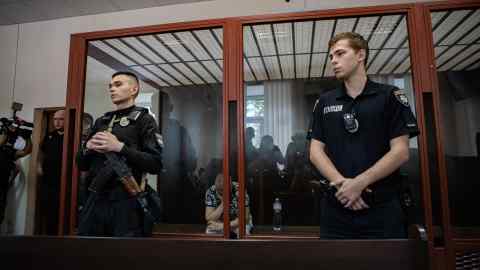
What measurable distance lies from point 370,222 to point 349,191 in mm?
154

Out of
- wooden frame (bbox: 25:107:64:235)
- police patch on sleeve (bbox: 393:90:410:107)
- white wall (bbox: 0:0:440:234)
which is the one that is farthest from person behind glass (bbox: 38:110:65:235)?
police patch on sleeve (bbox: 393:90:410:107)

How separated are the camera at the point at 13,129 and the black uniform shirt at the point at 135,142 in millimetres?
2021

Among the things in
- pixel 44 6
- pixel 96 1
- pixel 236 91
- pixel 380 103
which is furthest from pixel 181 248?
pixel 44 6

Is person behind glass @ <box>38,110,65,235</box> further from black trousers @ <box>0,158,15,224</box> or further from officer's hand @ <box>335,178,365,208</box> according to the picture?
officer's hand @ <box>335,178,365,208</box>

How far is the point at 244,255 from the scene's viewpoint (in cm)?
48

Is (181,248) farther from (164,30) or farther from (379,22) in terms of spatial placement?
(379,22)

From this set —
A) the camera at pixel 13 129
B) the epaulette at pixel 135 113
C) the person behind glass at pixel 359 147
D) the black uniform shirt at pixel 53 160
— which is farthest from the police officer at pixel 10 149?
the person behind glass at pixel 359 147

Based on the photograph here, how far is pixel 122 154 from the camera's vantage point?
4.91ft

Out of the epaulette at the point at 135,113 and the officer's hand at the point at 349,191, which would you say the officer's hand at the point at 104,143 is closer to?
the epaulette at the point at 135,113

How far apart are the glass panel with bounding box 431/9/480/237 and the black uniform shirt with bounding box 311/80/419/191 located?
99cm

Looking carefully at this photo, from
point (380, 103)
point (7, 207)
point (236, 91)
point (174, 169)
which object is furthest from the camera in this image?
point (7, 207)

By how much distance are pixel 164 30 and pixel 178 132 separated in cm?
128

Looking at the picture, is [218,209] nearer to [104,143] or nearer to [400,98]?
[104,143]

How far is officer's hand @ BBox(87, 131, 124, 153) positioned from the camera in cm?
148
